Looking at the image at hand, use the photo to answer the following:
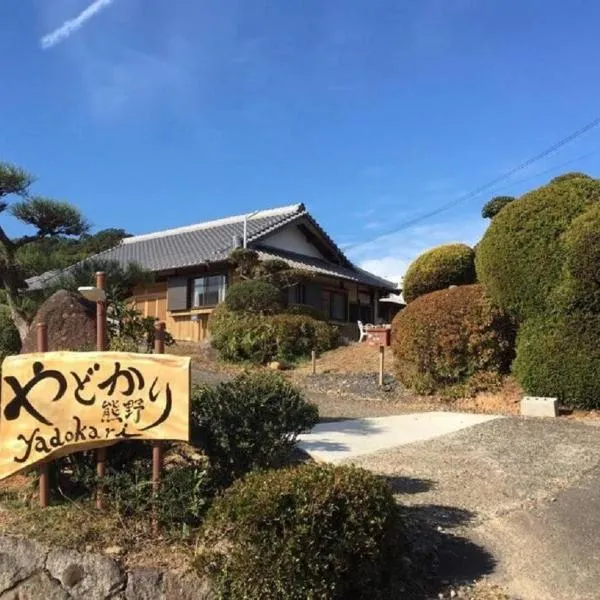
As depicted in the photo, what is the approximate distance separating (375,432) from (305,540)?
5.09 metres

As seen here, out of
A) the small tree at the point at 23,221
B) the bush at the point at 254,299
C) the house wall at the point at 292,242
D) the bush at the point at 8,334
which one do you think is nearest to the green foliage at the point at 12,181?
the small tree at the point at 23,221

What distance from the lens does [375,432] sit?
8.97m

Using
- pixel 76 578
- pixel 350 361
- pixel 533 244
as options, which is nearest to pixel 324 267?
pixel 350 361

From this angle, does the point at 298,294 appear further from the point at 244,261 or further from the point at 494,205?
the point at 494,205

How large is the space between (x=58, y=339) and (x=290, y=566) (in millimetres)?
4827

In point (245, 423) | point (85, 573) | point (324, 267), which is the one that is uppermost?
point (324, 267)

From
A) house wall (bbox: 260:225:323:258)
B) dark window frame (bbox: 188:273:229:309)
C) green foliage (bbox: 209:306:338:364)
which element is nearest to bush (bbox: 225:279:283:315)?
green foliage (bbox: 209:306:338:364)

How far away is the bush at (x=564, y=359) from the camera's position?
33.2ft

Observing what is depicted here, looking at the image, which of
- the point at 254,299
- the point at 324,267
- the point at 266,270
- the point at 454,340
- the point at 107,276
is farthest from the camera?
the point at 324,267

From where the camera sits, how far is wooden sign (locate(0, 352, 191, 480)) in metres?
4.77

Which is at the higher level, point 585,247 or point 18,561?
point 585,247

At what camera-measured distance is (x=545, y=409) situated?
33.1 feet

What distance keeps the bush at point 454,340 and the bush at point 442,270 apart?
4.88 m

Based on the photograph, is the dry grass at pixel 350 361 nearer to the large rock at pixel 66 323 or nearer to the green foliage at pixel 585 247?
the green foliage at pixel 585 247
